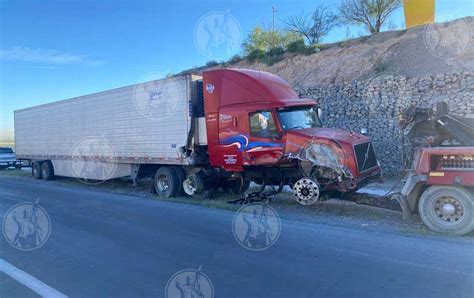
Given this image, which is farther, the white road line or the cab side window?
the cab side window

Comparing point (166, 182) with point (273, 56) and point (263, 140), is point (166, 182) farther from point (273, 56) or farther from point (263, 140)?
point (273, 56)

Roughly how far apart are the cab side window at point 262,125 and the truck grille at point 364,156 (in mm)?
2065

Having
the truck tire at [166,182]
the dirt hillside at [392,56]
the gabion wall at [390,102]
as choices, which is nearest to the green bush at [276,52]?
the dirt hillside at [392,56]

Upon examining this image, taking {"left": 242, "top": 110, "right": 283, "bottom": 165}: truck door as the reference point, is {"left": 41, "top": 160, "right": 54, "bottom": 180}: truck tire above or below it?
below

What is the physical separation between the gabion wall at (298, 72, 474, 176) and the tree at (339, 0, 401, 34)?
13.0 m

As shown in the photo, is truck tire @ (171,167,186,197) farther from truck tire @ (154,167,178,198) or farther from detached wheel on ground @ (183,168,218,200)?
detached wheel on ground @ (183,168,218,200)

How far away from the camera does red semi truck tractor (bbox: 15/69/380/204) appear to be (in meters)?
9.43

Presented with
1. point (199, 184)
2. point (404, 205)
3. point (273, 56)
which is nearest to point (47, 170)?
point (199, 184)

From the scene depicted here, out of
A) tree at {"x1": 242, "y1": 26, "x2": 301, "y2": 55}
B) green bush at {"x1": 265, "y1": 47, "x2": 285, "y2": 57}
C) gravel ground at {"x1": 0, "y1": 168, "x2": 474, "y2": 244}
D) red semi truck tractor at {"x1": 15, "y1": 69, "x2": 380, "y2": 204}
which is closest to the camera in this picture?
gravel ground at {"x1": 0, "y1": 168, "x2": 474, "y2": 244}

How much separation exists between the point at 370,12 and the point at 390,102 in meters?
16.2

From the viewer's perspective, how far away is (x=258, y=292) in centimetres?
456

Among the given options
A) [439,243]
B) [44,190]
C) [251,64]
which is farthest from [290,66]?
[439,243]

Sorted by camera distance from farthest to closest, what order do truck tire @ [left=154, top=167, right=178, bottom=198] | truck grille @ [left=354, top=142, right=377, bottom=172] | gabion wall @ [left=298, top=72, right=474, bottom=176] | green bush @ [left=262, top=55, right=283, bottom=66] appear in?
green bush @ [left=262, top=55, right=283, bottom=66]
gabion wall @ [left=298, top=72, right=474, bottom=176]
truck tire @ [left=154, top=167, right=178, bottom=198]
truck grille @ [left=354, top=142, right=377, bottom=172]

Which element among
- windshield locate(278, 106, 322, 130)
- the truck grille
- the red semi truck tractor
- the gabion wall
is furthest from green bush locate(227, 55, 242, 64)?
the truck grille
